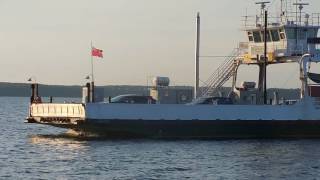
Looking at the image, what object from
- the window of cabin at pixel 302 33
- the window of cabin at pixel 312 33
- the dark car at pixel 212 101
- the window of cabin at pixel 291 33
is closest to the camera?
the dark car at pixel 212 101

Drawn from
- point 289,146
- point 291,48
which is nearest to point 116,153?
point 289,146

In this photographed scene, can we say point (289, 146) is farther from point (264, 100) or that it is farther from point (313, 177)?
point (313, 177)

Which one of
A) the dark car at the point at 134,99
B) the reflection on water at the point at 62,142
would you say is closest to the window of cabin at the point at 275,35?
the dark car at the point at 134,99

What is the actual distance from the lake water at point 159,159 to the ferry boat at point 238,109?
131 centimetres

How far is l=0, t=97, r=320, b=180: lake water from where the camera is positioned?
32062 millimetres

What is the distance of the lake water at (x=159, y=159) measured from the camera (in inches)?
1262

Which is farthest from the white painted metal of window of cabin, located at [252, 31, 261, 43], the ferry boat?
window of cabin, located at [252, 31, 261, 43]

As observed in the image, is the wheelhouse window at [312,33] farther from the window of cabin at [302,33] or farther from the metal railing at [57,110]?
the metal railing at [57,110]

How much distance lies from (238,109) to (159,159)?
37.0 ft

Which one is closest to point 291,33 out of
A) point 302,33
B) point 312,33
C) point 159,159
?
point 302,33

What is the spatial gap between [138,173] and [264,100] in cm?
1831

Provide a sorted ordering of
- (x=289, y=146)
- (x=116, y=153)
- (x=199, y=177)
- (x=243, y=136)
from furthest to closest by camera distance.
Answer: (x=243, y=136) < (x=289, y=146) < (x=116, y=153) < (x=199, y=177)

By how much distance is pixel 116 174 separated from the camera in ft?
104

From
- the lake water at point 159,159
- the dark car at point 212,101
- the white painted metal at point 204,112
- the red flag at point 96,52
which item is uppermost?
the red flag at point 96,52
